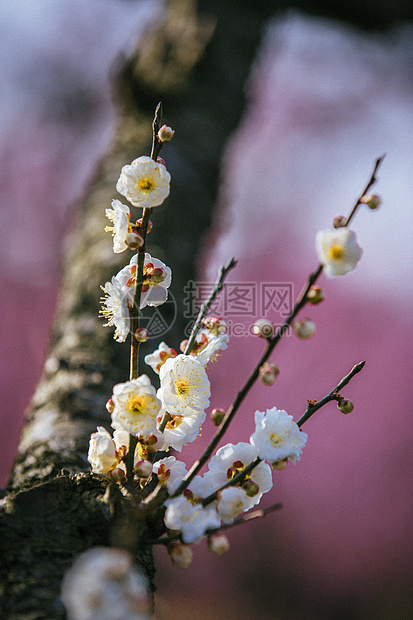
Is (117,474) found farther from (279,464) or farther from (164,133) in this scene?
(164,133)

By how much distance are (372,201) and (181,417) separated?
11.1 inches

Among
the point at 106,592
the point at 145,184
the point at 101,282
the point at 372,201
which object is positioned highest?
the point at 101,282

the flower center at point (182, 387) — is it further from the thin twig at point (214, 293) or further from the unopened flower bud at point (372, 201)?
the unopened flower bud at point (372, 201)

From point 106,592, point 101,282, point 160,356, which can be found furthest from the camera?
point 101,282

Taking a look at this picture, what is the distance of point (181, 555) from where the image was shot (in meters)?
0.41

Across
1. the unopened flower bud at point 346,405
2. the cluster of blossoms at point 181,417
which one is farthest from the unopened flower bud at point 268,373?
the unopened flower bud at point 346,405

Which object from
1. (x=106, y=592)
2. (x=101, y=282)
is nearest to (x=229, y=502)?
(x=106, y=592)

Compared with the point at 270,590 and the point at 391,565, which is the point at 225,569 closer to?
the point at 270,590

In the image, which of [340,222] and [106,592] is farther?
[340,222]

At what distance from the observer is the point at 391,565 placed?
2201 mm

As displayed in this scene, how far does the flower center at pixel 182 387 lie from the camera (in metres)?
0.48

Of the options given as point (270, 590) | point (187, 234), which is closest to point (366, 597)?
point (270, 590)

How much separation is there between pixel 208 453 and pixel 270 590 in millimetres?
2121

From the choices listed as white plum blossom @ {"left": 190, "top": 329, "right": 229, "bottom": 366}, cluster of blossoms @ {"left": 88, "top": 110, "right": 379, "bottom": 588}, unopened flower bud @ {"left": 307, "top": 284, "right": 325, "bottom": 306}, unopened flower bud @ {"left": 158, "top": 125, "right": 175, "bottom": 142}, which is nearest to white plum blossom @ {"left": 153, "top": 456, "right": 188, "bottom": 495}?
cluster of blossoms @ {"left": 88, "top": 110, "right": 379, "bottom": 588}
